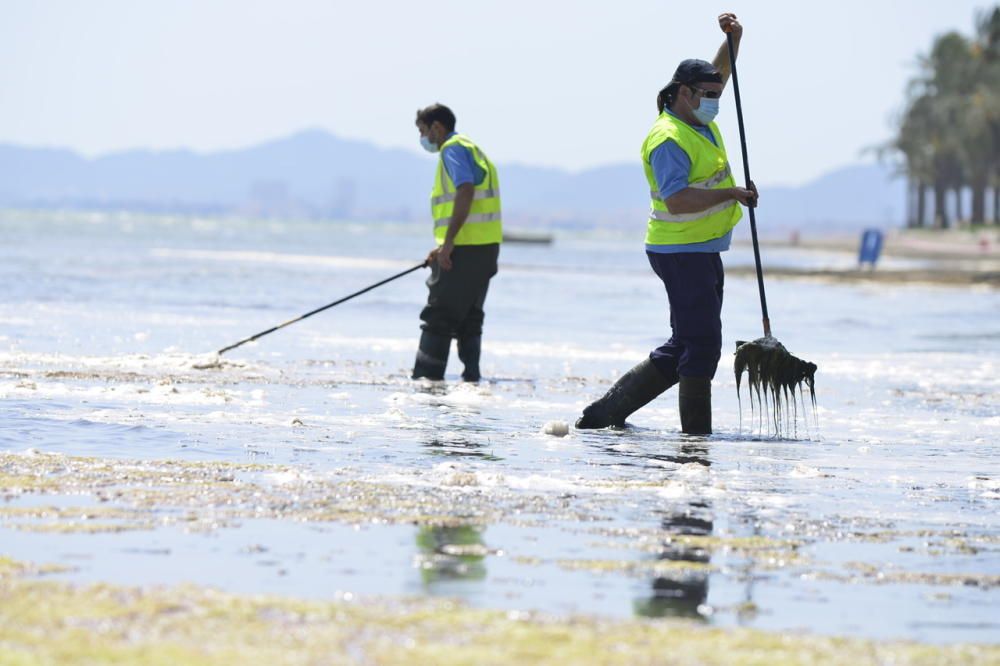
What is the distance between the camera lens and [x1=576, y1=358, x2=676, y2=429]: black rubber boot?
8914 millimetres

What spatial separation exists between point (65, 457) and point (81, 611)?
2.80m

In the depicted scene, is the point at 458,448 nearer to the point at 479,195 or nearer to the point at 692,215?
the point at 692,215

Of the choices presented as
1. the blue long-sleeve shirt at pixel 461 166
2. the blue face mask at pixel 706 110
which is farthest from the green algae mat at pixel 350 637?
the blue long-sleeve shirt at pixel 461 166

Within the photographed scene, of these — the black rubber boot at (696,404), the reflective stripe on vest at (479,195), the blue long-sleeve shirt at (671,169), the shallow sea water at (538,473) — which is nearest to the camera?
the shallow sea water at (538,473)

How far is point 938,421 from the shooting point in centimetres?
991

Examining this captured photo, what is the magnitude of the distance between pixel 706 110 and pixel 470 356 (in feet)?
12.2

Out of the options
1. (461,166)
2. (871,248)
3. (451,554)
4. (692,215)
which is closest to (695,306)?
(692,215)

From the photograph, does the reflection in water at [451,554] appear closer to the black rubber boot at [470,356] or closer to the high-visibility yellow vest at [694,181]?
the high-visibility yellow vest at [694,181]

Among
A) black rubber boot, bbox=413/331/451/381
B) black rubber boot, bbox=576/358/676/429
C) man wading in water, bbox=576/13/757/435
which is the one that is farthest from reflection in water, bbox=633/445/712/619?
black rubber boot, bbox=413/331/451/381

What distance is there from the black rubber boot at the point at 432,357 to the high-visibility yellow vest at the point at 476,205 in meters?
0.62

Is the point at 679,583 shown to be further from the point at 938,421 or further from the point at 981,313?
the point at 981,313

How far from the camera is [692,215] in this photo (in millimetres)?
8500

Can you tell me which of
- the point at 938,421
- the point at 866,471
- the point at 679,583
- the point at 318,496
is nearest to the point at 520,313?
the point at 938,421

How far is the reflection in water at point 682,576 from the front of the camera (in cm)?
445
